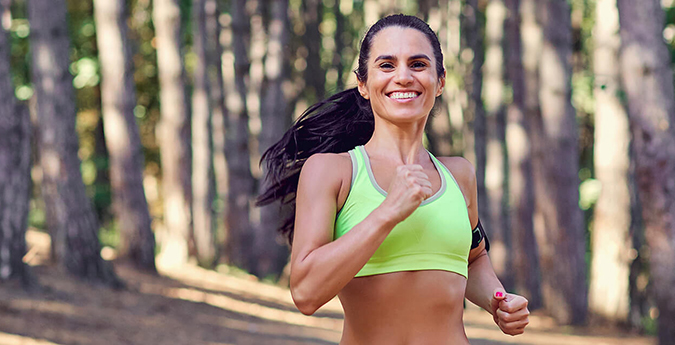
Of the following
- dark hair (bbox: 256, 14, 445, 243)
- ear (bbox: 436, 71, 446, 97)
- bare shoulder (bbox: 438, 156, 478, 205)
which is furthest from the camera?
dark hair (bbox: 256, 14, 445, 243)

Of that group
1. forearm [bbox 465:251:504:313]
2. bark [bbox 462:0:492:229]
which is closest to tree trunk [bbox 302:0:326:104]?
bark [bbox 462:0:492:229]

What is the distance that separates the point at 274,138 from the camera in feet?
65.9

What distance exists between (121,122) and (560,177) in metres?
7.37

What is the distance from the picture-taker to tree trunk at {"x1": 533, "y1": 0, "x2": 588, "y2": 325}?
15.2 metres

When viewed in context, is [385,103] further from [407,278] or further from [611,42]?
[611,42]

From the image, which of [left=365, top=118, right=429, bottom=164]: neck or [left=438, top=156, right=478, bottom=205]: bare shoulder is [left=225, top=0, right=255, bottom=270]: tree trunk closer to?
[left=438, top=156, right=478, bottom=205]: bare shoulder

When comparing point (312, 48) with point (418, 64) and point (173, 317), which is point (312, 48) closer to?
point (173, 317)

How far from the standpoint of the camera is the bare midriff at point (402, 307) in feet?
10.3

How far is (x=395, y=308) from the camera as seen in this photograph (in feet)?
10.3

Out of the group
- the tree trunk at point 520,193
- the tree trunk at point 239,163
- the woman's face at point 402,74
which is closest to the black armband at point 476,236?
the woman's face at point 402,74

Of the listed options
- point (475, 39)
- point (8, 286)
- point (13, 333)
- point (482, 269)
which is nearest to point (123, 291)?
point (8, 286)

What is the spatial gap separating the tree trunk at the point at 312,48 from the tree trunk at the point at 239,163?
5450 millimetres

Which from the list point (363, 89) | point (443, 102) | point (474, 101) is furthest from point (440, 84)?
point (474, 101)

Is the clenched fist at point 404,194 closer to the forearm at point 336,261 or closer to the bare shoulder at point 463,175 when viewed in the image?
the forearm at point 336,261
